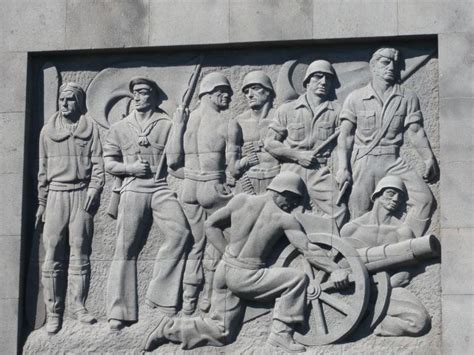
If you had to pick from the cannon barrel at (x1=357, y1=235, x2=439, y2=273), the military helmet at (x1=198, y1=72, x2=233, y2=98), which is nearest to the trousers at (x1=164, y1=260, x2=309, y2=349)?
the cannon barrel at (x1=357, y1=235, x2=439, y2=273)

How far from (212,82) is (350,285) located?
271 centimetres

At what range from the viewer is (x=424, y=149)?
17406 millimetres

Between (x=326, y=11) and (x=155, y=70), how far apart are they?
201 cm

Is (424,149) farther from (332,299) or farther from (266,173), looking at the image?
(332,299)

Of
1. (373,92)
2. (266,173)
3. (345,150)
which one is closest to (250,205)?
(266,173)

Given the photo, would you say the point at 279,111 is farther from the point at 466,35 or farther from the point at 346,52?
the point at 466,35

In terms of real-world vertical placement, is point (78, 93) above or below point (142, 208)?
above

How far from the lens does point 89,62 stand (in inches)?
727

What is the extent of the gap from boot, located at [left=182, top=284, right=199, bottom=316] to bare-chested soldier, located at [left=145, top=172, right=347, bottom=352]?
0.10m

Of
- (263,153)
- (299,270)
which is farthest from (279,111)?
(299,270)

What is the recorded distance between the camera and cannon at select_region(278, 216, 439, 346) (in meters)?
17.0

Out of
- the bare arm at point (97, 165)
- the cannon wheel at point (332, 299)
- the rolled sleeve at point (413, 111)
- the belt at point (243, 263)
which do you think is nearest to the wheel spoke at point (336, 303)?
the cannon wheel at point (332, 299)

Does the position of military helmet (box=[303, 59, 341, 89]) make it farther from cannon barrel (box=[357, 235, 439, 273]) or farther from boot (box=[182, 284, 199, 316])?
boot (box=[182, 284, 199, 316])

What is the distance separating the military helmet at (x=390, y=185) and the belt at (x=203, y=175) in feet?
5.44
